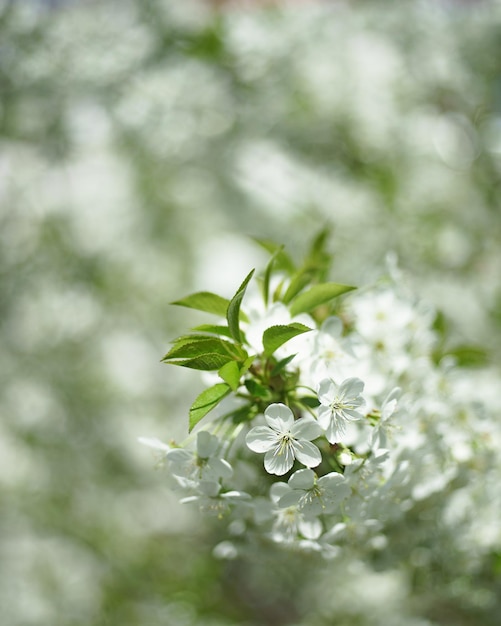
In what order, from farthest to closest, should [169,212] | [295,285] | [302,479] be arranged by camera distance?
1. [169,212]
2. [295,285]
3. [302,479]

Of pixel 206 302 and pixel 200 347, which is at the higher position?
pixel 206 302

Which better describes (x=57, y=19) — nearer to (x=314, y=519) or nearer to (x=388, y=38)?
(x=388, y=38)

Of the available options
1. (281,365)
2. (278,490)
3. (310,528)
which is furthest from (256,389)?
(310,528)

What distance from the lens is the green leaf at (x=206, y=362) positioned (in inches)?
36.9

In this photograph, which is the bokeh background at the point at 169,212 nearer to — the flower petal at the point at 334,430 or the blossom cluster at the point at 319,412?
the blossom cluster at the point at 319,412

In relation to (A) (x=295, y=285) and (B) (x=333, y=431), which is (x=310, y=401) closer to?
(B) (x=333, y=431)

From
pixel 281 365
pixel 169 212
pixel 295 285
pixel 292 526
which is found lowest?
pixel 292 526

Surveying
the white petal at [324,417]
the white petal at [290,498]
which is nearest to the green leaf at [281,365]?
the white petal at [324,417]

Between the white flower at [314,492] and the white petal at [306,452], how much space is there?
2cm

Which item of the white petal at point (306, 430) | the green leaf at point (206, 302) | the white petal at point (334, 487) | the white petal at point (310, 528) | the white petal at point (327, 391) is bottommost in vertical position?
the white petal at point (310, 528)

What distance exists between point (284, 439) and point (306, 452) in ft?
0.14

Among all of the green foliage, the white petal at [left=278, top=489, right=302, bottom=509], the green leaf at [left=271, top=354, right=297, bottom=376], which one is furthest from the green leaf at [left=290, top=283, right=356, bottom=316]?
the white petal at [left=278, top=489, right=302, bottom=509]

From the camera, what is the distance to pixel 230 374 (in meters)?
0.94

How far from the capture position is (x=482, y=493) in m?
1.32
